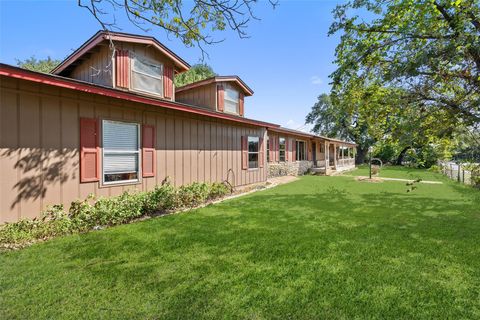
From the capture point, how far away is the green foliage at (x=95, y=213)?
14.7ft

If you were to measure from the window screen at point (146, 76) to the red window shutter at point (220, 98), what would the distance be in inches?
129

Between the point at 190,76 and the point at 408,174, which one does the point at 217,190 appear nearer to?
the point at 408,174

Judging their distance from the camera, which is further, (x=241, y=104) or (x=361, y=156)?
(x=361, y=156)

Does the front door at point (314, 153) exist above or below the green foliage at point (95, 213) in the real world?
above

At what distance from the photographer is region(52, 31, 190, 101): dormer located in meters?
A: 8.18

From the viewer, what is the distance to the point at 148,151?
279 inches

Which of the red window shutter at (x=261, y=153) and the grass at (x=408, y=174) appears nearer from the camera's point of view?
the red window shutter at (x=261, y=153)

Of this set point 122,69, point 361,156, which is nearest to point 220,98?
point 122,69

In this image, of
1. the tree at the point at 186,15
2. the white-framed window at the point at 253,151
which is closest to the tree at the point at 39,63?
the white-framed window at the point at 253,151

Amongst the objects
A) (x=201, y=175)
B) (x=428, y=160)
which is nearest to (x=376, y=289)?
(x=428, y=160)

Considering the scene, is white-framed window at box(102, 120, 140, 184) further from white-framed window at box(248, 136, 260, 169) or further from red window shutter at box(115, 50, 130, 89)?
white-framed window at box(248, 136, 260, 169)

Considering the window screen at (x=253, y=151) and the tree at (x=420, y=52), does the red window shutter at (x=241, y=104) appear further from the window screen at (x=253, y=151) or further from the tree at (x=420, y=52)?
the tree at (x=420, y=52)

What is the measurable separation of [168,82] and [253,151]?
5.10m

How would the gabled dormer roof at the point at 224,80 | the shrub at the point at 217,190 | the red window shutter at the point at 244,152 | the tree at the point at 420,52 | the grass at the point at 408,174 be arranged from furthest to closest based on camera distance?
the grass at the point at 408,174 < the gabled dormer roof at the point at 224,80 < the red window shutter at the point at 244,152 < the shrub at the point at 217,190 < the tree at the point at 420,52
